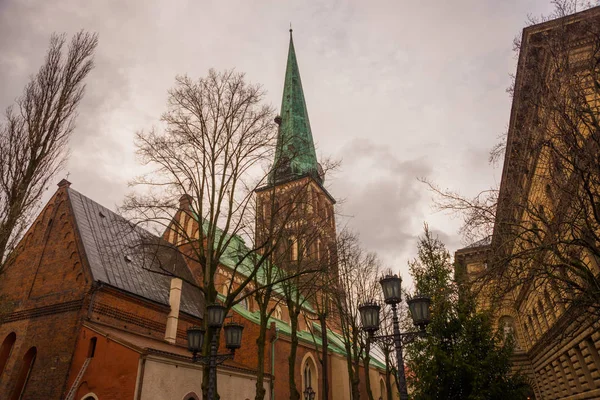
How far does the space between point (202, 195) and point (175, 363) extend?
24.2 feet

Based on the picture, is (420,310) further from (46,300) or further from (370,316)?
(46,300)

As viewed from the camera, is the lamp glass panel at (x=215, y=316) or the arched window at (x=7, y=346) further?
the arched window at (x=7, y=346)

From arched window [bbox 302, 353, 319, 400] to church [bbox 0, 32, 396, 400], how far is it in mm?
962

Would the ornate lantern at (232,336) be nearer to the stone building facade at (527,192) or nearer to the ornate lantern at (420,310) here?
the ornate lantern at (420,310)

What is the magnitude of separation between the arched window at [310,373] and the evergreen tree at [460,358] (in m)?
12.0

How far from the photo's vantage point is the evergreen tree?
46.2ft

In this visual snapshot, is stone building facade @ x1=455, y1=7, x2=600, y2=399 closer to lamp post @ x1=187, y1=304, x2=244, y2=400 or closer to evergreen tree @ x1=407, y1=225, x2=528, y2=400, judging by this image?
evergreen tree @ x1=407, y1=225, x2=528, y2=400

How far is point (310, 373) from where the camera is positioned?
1078 inches

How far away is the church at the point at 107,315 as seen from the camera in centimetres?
1520

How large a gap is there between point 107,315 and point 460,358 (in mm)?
14139

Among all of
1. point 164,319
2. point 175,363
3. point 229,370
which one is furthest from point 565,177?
point 164,319

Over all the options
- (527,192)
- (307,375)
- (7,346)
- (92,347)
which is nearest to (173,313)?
(92,347)

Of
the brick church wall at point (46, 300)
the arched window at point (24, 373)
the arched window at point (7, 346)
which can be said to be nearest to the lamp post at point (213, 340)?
the brick church wall at point (46, 300)

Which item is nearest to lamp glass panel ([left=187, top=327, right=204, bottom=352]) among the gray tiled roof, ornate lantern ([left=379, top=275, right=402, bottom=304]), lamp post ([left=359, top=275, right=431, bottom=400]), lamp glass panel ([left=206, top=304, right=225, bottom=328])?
lamp glass panel ([left=206, top=304, right=225, bottom=328])
